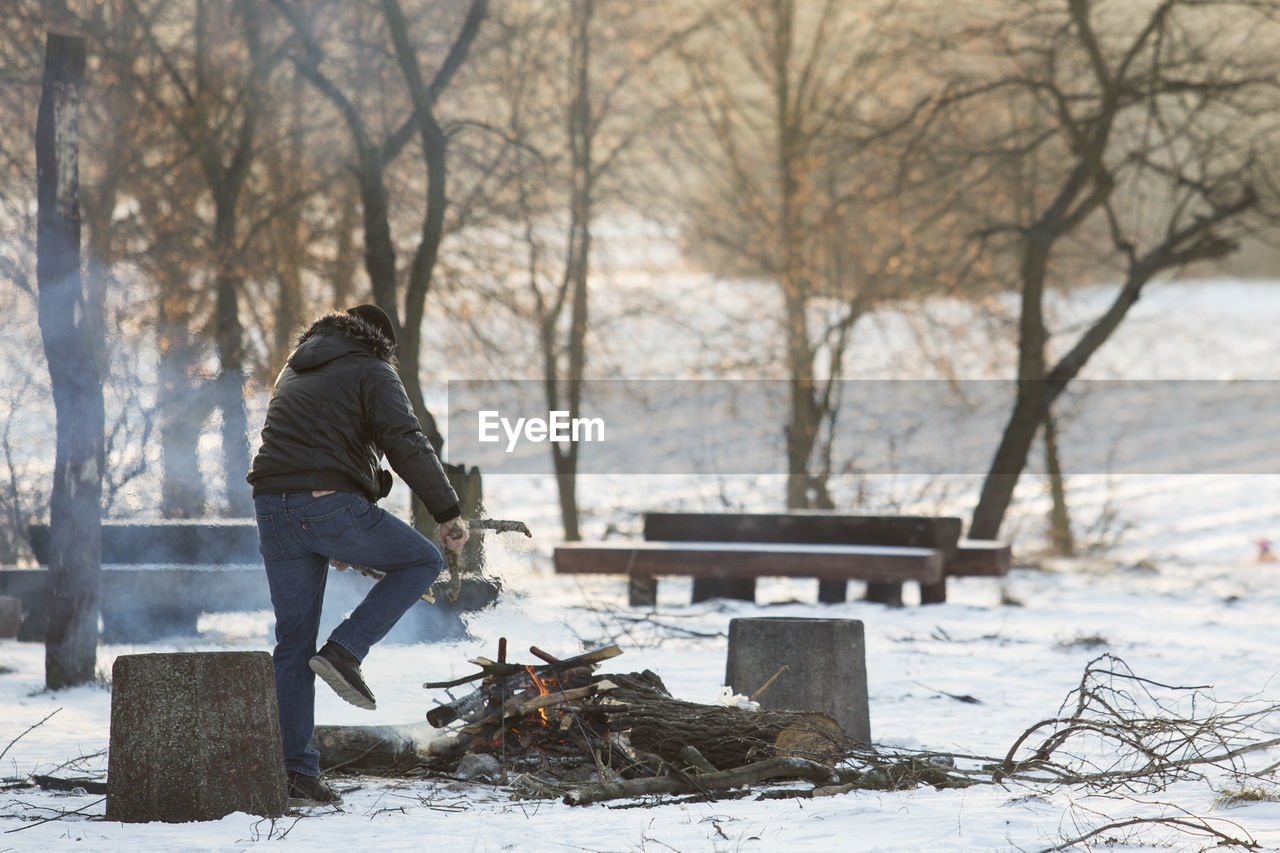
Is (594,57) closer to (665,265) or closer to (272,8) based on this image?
(665,265)

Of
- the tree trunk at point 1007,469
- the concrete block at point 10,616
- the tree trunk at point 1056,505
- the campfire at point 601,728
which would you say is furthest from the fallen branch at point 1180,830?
the tree trunk at point 1056,505

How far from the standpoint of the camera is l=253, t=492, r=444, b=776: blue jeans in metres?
4.99

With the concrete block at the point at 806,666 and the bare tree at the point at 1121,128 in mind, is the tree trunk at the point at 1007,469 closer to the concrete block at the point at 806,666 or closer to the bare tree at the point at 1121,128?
the bare tree at the point at 1121,128

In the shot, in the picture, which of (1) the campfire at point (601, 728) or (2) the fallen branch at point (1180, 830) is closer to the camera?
(2) the fallen branch at point (1180, 830)

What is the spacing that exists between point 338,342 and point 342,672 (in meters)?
1.24

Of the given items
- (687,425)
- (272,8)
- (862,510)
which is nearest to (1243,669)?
(862,510)

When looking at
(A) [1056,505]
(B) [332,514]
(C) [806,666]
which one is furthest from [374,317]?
(A) [1056,505]

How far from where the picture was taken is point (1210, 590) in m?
14.6

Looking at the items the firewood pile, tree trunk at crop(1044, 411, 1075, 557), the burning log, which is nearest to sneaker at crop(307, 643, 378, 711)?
the firewood pile

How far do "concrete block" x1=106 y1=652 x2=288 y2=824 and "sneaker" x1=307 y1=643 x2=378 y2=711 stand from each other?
22cm

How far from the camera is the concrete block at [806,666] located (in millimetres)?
6406

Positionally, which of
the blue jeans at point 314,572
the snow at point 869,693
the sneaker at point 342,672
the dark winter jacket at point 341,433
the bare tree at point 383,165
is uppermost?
the bare tree at point 383,165

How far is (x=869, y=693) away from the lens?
7.99 m

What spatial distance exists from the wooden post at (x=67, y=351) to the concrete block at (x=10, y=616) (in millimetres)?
2099
